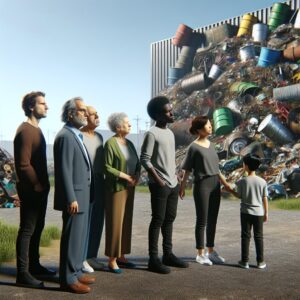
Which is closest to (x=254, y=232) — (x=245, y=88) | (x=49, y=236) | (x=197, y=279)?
(x=197, y=279)

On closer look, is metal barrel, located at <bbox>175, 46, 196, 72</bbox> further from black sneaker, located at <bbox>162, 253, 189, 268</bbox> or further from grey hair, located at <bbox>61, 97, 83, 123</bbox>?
grey hair, located at <bbox>61, 97, 83, 123</bbox>

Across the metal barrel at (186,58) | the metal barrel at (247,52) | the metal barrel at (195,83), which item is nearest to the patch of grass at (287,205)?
the metal barrel at (247,52)

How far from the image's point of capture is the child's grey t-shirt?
4.31m

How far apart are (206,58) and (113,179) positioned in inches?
685

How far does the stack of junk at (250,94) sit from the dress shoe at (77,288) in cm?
922

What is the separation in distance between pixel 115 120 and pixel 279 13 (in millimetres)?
15643

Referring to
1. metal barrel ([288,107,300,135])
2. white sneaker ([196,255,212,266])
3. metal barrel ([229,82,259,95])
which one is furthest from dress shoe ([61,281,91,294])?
metal barrel ([229,82,259,95])

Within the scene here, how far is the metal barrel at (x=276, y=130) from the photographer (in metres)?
13.5

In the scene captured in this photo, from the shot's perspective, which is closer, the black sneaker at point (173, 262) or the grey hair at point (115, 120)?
the grey hair at point (115, 120)

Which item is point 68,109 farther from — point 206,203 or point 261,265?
point 261,265

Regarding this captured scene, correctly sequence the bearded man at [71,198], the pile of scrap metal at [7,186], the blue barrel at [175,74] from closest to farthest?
1. the bearded man at [71,198]
2. the pile of scrap metal at [7,186]
3. the blue barrel at [175,74]

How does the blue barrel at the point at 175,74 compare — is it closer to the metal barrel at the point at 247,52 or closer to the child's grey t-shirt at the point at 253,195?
the metal barrel at the point at 247,52

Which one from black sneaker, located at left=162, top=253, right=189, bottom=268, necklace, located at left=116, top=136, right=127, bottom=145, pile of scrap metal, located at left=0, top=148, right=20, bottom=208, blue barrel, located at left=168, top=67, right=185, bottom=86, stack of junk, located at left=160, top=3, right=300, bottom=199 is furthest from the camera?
blue barrel, located at left=168, top=67, right=185, bottom=86

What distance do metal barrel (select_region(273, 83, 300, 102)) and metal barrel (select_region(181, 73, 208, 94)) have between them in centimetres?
473
